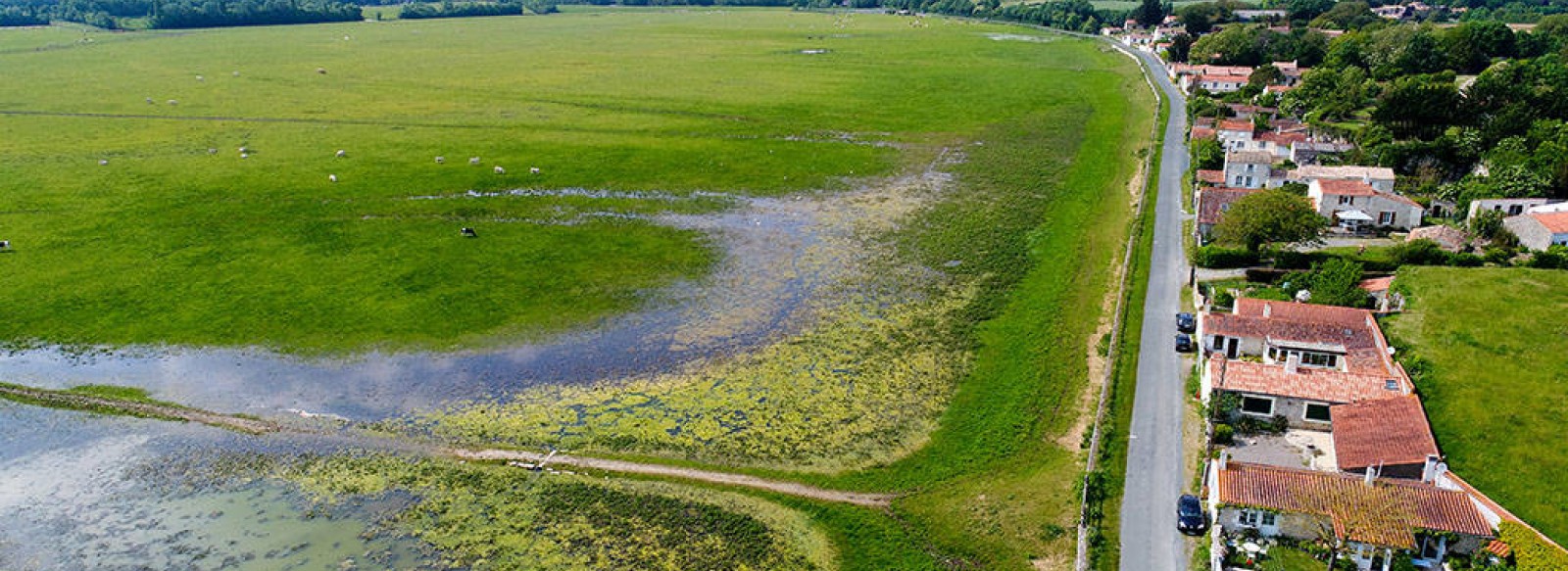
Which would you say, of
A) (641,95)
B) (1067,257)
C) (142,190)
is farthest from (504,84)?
(1067,257)

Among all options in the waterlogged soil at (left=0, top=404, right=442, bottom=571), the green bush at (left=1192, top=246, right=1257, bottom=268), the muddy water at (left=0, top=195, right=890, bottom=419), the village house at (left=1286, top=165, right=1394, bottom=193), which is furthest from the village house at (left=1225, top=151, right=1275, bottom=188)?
the waterlogged soil at (left=0, top=404, right=442, bottom=571)

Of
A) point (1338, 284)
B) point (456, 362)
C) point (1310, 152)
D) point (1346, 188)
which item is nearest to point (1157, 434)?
point (1338, 284)

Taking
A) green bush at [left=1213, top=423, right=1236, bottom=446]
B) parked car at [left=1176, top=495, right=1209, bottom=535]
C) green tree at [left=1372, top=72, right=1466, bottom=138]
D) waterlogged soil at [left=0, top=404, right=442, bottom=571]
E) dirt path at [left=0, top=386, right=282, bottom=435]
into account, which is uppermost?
green tree at [left=1372, top=72, right=1466, bottom=138]

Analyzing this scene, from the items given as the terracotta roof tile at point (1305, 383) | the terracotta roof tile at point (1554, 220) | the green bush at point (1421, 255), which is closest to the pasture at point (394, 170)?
the terracotta roof tile at point (1305, 383)

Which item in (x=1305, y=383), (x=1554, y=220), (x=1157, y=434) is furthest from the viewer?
(x=1554, y=220)

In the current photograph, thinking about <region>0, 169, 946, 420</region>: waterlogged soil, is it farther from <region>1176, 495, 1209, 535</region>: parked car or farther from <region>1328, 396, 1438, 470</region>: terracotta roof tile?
<region>1328, 396, 1438, 470</region>: terracotta roof tile

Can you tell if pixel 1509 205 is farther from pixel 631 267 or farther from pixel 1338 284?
pixel 631 267
